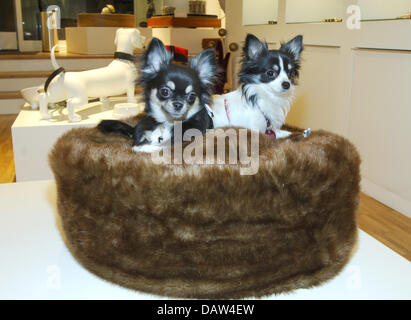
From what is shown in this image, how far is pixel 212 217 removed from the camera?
0.62 metres

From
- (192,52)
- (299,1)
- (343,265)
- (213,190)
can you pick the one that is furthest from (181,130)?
(192,52)

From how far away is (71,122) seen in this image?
1922 mm

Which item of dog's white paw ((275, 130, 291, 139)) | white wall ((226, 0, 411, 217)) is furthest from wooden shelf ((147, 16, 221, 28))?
dog's white paw ((275, 130, 291, 139))

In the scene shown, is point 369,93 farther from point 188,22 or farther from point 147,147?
point 188,22

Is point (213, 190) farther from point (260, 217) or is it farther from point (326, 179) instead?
point (326, 179)

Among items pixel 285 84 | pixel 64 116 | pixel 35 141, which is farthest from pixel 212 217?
pixel 64 116

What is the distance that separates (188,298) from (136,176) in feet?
0.75

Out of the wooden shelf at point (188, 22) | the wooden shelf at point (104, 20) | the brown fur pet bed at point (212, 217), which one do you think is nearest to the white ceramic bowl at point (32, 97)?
the brown fur pet bed at point (212, 217)

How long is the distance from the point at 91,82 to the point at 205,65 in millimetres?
1250

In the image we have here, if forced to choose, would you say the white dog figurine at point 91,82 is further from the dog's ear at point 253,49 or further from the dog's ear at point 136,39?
the dog's ear at point 253,49

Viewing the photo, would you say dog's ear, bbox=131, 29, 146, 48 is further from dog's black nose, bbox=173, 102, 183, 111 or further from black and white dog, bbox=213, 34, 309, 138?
dog's black nose, bbox=173, 102, 183, 111

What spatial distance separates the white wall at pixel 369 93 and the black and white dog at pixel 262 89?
87 cm

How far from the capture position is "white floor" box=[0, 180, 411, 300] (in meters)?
0.70

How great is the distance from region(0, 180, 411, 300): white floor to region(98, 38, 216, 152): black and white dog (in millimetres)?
274
